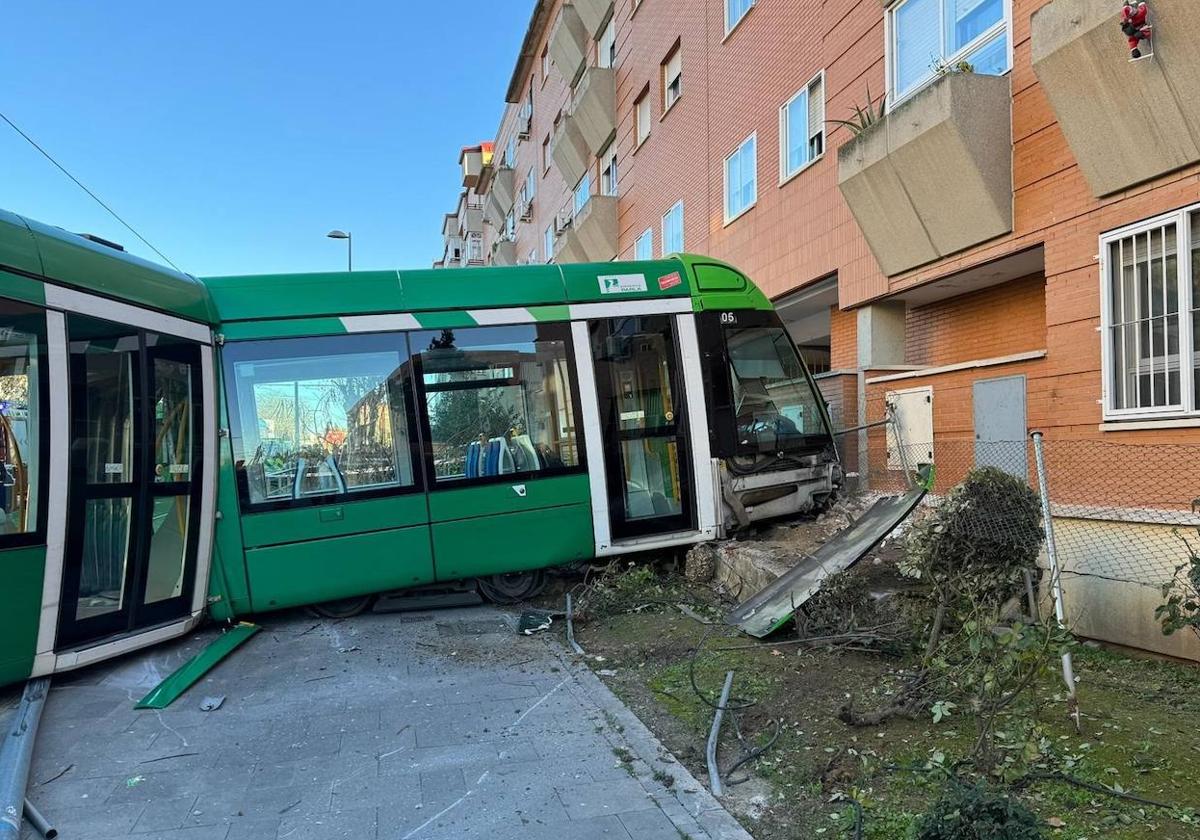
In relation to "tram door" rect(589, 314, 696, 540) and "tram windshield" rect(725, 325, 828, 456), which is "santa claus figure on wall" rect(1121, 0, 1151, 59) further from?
"tram door" rect(589, 314, 696, 540)

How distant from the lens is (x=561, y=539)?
6875 millimetres

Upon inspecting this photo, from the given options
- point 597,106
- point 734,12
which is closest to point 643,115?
point 597,106

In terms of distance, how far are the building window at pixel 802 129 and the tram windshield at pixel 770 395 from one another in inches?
153

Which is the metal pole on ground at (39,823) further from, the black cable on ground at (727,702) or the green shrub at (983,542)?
the green shrub at (983,542)

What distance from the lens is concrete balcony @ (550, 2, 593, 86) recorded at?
→ 21.7 metres

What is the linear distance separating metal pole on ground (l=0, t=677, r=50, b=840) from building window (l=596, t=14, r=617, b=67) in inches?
730

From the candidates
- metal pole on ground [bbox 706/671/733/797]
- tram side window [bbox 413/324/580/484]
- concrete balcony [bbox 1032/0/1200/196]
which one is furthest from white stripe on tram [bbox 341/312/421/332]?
concrete balcony [bbox 1032/0/1200/196]

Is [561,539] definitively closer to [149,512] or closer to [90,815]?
[149,512]

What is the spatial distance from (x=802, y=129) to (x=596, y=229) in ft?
30.4

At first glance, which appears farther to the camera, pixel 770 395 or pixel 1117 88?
pixel 770 395

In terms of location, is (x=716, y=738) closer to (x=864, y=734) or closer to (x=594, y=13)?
(x=864, y=734)

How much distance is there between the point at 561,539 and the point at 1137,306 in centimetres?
492

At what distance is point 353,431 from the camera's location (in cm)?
646

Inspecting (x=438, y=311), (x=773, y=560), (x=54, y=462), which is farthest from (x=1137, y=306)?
(x=54, y=462)
